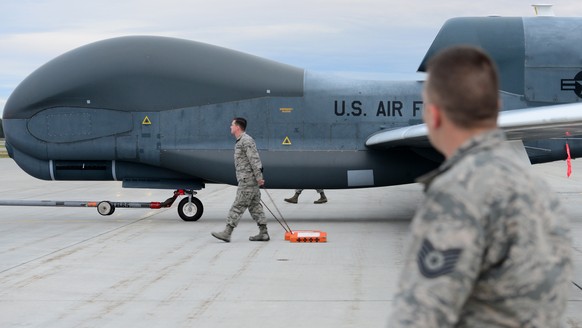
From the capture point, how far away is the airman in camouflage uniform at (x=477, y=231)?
7.54ft

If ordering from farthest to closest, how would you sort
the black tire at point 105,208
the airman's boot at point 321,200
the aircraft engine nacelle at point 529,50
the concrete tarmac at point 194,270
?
the airman's boot at point 321,200, the black tire at point 105,208, the aircraft engine nacelle at point 529,50, the concrete tarmac at point 194,270

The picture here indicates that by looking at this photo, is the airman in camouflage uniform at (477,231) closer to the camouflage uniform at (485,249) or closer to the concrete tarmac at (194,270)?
the camouflage uniform at (485,249)

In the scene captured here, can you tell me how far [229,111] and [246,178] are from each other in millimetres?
2813

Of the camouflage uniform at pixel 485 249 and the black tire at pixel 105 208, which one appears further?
the black tire at pixel 105 208

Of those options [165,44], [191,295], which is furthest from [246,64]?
[191,295]

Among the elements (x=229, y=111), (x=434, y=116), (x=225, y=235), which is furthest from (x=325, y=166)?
(x=434, y=116)

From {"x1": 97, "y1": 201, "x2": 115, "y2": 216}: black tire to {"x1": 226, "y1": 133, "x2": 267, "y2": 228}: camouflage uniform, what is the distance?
4.14 meters

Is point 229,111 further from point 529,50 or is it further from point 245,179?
point 529,50

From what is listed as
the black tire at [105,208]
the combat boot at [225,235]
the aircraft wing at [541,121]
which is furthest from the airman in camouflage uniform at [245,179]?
the black tire at [105,208]

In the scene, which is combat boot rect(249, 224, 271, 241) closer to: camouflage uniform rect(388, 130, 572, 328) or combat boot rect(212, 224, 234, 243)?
combat boot rect(212, 224, 234, 243)

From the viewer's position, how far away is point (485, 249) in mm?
2330

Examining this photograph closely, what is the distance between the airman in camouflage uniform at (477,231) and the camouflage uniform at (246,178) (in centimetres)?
1048

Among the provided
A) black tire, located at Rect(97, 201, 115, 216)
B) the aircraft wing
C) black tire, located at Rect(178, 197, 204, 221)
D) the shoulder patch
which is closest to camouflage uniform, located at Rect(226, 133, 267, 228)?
black tire, located at Rect(178, 197, 204, 221)

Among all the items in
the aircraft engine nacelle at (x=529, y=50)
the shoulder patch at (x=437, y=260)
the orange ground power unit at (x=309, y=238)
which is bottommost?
the orange ground power unit at (x=309, y=238)
